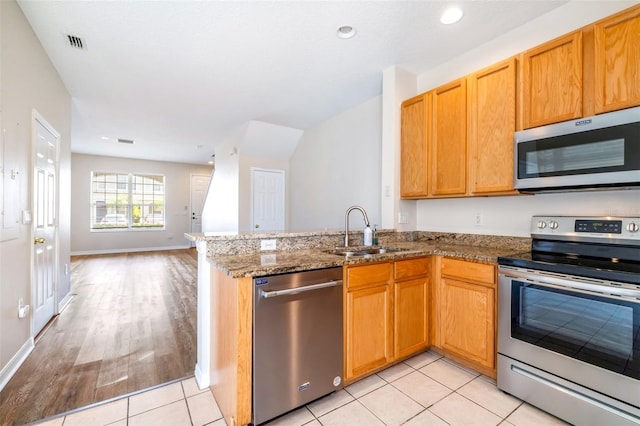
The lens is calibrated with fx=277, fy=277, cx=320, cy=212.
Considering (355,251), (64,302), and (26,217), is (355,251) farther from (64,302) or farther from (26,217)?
(64,302)

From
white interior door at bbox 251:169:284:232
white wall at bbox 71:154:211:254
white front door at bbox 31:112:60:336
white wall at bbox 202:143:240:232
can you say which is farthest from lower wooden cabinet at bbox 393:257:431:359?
white wall at bbox 71:154:211:254

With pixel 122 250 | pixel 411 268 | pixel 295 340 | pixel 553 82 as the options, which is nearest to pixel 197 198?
pixel 122 250

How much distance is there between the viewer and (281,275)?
1.55 meters

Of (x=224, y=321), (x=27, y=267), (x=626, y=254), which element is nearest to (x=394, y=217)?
(x=626, y=254)

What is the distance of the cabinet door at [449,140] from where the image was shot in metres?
2.46

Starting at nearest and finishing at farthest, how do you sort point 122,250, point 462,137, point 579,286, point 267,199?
point 579,286
point 462,137
point 267,199
point 122,250

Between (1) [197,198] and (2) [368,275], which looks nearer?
(2) [368,275]

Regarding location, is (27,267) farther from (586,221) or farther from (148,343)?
(586,221)

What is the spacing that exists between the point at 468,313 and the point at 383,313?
0.67m

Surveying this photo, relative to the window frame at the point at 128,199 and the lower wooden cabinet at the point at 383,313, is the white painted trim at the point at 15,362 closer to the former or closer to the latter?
the lower wooden cabinet at the point at 383,313

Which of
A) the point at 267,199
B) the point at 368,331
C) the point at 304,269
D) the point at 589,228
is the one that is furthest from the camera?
the point at 267,199

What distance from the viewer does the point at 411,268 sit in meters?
2.21

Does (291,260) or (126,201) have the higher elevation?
(126,201)

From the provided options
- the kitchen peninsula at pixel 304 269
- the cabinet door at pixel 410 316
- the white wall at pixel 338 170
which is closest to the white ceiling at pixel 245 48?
the white wall at pixel 338 170
